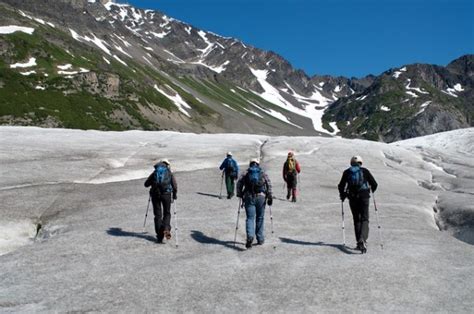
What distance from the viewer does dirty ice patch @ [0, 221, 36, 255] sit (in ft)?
65.8

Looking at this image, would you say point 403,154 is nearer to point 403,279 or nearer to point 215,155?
point 215,155

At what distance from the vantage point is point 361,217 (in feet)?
58.8

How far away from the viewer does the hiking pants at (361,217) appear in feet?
58.3

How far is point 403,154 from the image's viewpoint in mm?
52062

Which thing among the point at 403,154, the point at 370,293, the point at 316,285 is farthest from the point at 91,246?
the point at 403,154

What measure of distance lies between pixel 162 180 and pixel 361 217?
6962mm

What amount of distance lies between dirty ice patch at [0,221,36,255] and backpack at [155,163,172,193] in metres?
5.88

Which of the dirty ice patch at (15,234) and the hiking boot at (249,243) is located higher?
the hiking boot at (249,243)

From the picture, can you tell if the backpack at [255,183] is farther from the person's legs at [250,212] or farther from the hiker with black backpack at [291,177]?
the hiker with black backpack at [291,177]

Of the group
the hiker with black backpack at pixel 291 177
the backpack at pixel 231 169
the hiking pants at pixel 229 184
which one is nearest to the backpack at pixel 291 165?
the hiker with black backpack at pixel 291 177

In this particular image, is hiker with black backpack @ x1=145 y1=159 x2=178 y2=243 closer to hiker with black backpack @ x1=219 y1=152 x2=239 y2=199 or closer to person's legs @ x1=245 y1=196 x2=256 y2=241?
person's legs @ x1=245 y1=196 x2=256 y2=241

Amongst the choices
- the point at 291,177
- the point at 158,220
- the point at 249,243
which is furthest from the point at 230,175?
the point at 249,243

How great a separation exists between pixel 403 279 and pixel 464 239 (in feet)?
24.6

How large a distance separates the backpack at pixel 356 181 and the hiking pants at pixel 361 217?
0.30 meters
